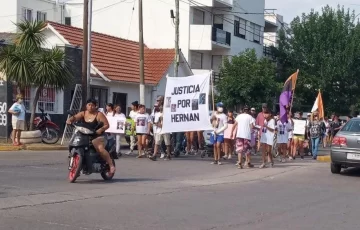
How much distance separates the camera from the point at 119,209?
35.5 feet

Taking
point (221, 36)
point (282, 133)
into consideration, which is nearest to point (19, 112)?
point (282, 133)

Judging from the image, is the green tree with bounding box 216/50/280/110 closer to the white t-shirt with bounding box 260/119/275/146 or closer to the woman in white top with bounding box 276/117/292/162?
the woman in white top with bounding box 276/117/292/162

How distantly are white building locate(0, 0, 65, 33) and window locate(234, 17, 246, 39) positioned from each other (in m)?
12.3

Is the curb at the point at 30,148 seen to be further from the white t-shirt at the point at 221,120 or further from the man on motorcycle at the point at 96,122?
the man on motorcycle at the point at 96,122

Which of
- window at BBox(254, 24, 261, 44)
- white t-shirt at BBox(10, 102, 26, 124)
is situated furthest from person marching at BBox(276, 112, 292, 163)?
window at BBox(254, 24, 261, 44)

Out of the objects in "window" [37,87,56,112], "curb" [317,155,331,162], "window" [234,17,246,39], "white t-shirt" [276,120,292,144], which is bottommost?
"curb" [317,155,331,162]

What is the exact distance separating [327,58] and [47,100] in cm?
2608

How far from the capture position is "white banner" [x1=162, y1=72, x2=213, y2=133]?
20344mm

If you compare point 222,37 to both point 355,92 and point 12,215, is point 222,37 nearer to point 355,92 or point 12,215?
point 355,92

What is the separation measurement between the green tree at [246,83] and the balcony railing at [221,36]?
2854 mm

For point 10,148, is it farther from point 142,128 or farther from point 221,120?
point 221,120

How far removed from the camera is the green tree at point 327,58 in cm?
4853

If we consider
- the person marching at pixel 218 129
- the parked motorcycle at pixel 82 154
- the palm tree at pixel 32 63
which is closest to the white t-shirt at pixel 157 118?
the person marching at pixel 218 129

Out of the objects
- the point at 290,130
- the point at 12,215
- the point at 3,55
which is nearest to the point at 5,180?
the point at 12,215
